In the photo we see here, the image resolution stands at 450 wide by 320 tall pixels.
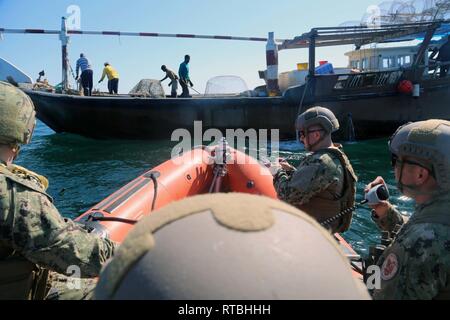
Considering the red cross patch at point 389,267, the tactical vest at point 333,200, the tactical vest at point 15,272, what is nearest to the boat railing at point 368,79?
the tactical vest at point 333,200

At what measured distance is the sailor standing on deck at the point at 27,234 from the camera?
1.57 meters

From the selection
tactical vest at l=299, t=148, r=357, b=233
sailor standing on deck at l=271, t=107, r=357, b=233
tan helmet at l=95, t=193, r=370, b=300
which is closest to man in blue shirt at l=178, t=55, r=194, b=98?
sailor standing on deck at l=271, t=107, r=357, b=233

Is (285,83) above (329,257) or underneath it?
above

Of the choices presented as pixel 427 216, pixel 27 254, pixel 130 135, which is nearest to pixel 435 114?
pixel 130 135

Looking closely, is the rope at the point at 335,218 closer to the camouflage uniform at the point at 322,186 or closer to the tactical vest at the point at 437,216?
the camouflage uniform at the point at 322,186

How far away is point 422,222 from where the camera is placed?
1.53 meters

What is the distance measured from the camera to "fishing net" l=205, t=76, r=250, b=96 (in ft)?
46.9

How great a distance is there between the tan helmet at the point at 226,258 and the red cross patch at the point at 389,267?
73cm

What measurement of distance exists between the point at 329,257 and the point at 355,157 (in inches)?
406

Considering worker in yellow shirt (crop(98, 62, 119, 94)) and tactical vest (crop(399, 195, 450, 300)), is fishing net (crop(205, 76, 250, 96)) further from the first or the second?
tactical vest (crop(399, 195, 450, 300))

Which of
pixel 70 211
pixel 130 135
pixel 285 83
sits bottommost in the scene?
pixel 70 211

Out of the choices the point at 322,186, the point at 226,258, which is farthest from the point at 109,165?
Answer: the point at 226,258
